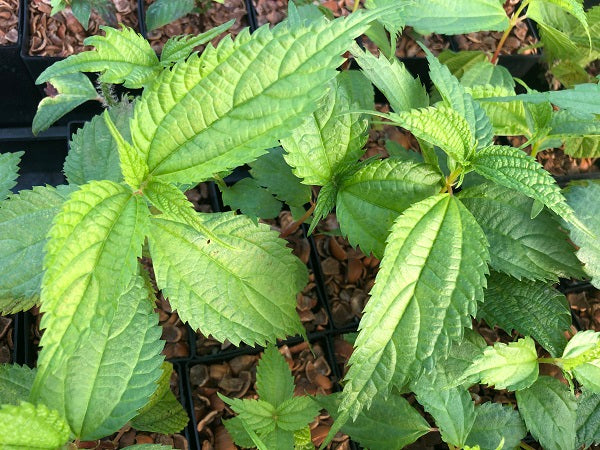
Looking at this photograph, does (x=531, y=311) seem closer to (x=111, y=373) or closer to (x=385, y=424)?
(x=385, y=424)

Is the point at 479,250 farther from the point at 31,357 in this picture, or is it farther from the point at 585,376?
the point at 31,357

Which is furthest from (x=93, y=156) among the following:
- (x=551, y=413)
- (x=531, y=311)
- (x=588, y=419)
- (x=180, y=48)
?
(x=588, y=419)

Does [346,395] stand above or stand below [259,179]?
below

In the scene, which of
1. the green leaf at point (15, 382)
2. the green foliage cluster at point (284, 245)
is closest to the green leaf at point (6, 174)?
the green foliage cluster at point (284, 245)

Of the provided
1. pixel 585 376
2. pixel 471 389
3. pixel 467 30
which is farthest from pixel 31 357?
pixel 467 30

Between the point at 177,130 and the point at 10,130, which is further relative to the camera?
the point at 10,130

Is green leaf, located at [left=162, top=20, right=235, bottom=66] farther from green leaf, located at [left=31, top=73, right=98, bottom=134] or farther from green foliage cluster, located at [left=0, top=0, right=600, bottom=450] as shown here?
green leaf, located at [left=31, top=73, right=98, bottom=134]
